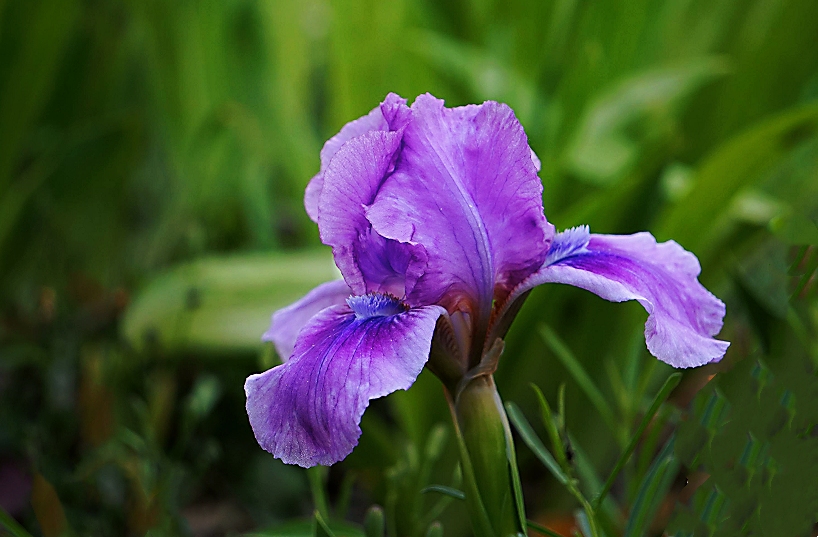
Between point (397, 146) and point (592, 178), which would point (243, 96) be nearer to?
point (592, 178)

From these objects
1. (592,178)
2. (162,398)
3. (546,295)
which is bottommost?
(162,398)

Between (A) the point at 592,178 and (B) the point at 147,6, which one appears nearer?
(A) the point at 592,178

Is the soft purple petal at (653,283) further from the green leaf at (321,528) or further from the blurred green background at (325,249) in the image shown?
the green leaf at (321,528)

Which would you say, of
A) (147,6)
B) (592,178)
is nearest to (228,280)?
(592,178)

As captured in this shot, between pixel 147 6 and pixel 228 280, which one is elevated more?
pixel 147 6

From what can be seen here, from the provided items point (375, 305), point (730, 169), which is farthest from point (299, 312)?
point (730, 169)

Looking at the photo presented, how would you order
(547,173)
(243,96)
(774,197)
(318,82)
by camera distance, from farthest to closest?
(318,82)
(243,96)
(774,197)
(547,173)

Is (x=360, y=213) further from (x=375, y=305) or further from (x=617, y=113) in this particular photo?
(x=617, y=113)

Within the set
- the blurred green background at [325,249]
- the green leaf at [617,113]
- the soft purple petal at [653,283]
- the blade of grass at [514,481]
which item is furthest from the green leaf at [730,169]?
the blade of grass at [514,481]
